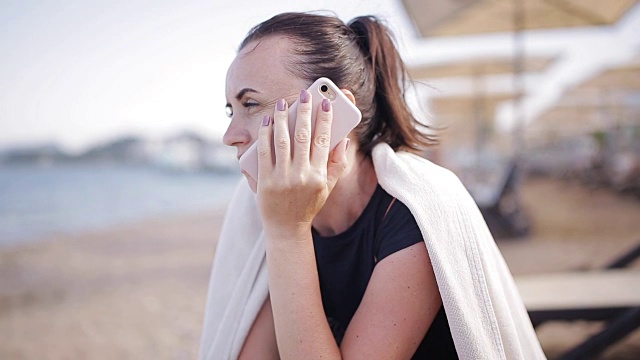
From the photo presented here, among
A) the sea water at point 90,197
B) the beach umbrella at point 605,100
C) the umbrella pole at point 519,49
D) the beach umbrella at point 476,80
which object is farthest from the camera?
the sea water at point 90,197

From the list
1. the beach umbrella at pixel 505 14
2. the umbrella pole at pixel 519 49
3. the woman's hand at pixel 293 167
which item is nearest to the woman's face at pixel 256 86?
the woman's hand at pixel 293 167

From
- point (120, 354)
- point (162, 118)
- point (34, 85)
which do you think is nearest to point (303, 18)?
point (120, 354)

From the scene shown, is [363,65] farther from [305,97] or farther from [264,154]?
[264,154]

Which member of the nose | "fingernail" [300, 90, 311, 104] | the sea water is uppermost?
"fingernail" [300, 90, 311, 104]

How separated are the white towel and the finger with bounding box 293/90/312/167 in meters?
0.26

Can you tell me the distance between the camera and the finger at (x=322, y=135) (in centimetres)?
102

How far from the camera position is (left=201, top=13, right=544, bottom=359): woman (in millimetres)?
1013

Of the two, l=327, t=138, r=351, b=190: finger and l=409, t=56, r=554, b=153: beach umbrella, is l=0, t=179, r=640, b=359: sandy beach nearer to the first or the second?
l=327, t=138, r=351, b=190: finger

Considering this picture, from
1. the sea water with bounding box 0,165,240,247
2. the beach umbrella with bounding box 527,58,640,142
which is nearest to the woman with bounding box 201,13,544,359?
the sea water with bounding box 0,165,240,247

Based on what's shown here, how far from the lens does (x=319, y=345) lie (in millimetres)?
1002

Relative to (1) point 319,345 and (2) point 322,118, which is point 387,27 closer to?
(2) point 322,118

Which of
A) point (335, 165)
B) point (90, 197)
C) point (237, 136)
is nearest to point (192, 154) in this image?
point (90, 197)

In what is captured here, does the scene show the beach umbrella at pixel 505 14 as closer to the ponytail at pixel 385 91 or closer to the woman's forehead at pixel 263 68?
the ponytail at pixel 385 91

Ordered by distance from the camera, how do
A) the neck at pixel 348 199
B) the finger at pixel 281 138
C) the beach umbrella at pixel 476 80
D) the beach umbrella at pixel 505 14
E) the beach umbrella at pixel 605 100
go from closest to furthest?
the finger at pixel 281 138
the neck at pixel 348 199
the beach umbrella at pixel 505 14
the beach umbrella at pixel 476 80
the beach umbrella at pixel 605 100
